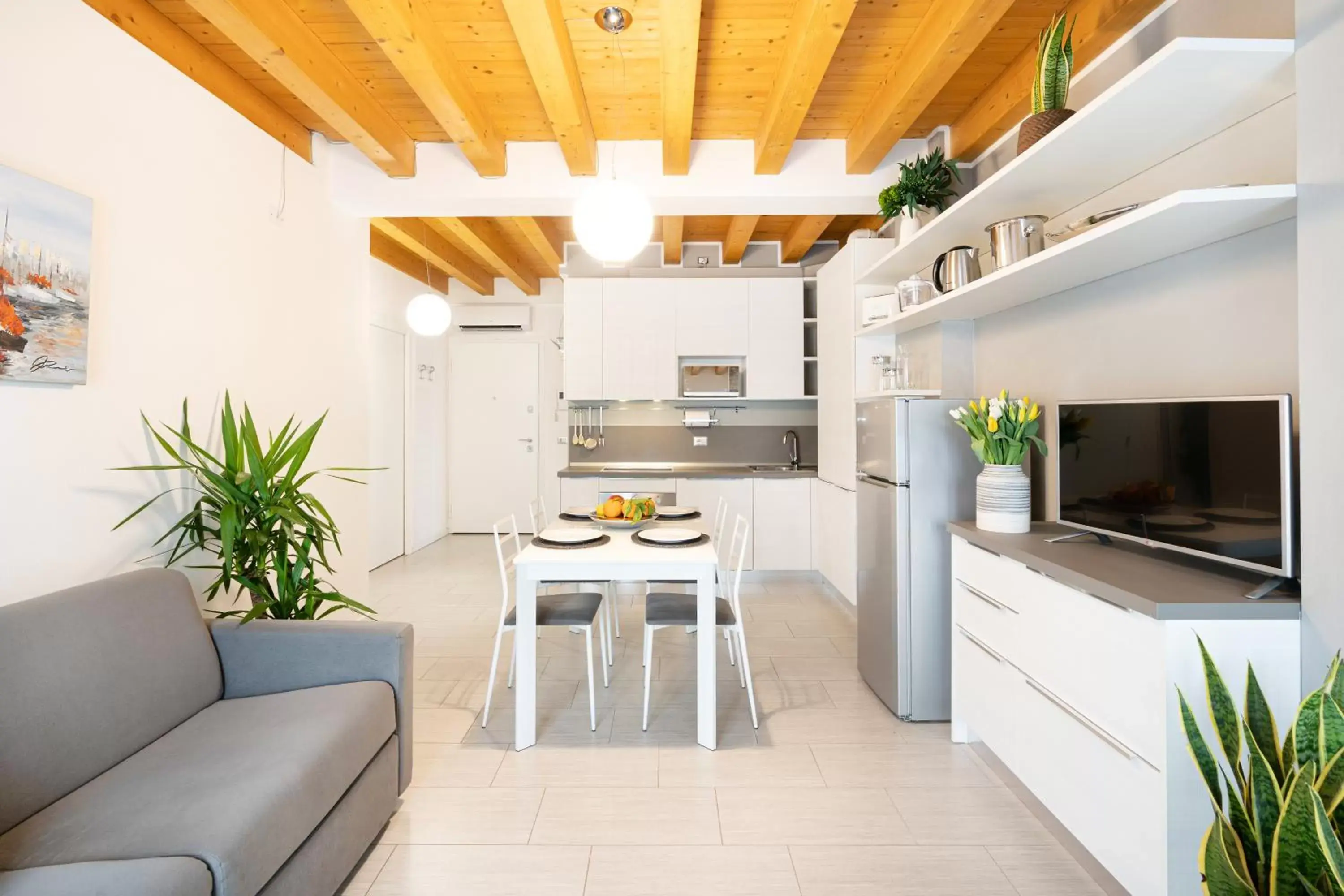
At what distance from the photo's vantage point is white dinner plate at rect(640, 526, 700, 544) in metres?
2.62

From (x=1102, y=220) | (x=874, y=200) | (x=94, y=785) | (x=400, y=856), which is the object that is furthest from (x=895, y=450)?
(x=94, y=785)

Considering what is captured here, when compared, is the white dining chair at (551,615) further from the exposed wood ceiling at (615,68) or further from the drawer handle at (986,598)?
the exposed wood ceiling at (615,68)

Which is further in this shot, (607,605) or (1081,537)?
(607,605)

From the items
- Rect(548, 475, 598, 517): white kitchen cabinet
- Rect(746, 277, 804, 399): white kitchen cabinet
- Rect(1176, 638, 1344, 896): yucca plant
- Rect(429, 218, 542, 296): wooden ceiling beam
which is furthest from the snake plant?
Rect(548, 475, 598, 517): white kitchen cabinet

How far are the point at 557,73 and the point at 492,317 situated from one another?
14.2ft

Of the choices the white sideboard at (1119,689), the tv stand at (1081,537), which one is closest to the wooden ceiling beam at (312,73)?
the white sideboard at (1119,689)

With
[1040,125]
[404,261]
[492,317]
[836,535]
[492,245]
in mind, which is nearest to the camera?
[1040,125]

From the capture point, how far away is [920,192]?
3.08 meters

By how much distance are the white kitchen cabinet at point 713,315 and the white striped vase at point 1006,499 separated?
3105 mm

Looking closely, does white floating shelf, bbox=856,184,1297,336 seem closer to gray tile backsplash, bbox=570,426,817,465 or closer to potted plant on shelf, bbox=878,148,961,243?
potted plant on shelf, bbox=878,148,961,243

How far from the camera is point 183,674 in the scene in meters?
1.87

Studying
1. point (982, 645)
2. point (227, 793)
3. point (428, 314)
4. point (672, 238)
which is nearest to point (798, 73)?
point (982, 645)

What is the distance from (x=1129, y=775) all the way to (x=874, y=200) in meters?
3.05

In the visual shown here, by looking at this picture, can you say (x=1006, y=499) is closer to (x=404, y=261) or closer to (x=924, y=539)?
(x=924, y=539)
